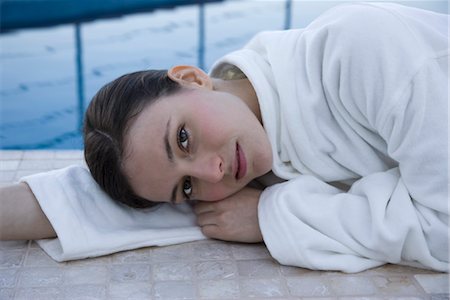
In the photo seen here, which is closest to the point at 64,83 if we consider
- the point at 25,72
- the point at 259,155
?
the point at 25,72

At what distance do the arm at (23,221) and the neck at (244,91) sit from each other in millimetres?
568

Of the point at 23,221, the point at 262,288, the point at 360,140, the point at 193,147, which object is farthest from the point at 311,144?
the point at 23,221

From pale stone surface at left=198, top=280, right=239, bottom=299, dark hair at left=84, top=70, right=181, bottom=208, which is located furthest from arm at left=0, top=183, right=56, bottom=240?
pale stone surface at left=198, top=280, right=239, bottom=299

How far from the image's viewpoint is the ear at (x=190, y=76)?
164 centimetres

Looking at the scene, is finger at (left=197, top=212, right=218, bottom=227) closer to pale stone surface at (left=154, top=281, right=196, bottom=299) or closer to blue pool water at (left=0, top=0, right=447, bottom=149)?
pale stone surface at (left=154, top=281, right=196, bottom=299)

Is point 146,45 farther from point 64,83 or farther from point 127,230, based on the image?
point 127,230

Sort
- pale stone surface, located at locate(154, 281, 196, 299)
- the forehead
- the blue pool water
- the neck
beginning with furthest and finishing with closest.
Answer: the blue pool water
the neck
the forehead
pale stone surface, located at locate(154, 281, 196, 299)

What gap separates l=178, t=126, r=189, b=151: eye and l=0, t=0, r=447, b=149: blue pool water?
1925mm

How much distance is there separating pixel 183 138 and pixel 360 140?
0.47 metres

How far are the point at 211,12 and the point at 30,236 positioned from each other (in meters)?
5.03

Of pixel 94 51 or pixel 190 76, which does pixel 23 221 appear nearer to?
pixel 190 76

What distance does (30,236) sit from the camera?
160cm

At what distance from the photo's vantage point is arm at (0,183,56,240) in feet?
5.22

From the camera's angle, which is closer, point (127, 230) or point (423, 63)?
point (423, 63)
